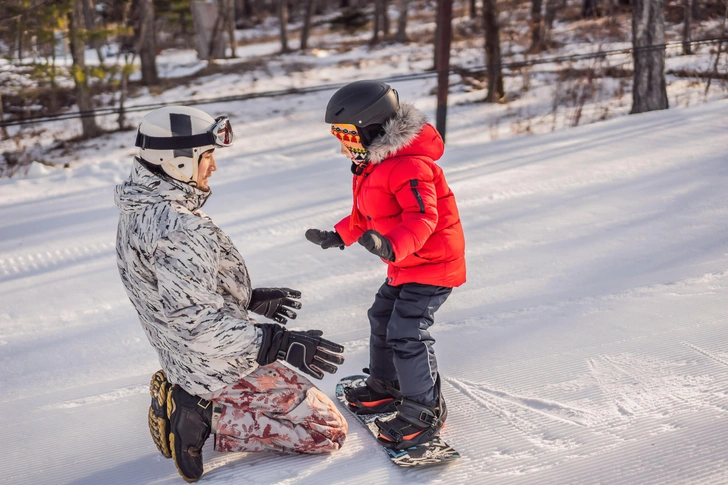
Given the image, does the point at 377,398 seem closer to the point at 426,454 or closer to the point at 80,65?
the point at 426,454

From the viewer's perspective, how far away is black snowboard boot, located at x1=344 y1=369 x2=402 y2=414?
288 cm

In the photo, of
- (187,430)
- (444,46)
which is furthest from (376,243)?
(444,46)

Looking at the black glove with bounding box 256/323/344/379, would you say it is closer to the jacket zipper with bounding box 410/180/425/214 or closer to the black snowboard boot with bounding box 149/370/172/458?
the black snowboard boot with bounding box 149/370/172/458

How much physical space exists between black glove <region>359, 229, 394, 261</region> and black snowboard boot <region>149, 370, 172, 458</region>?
0.96m

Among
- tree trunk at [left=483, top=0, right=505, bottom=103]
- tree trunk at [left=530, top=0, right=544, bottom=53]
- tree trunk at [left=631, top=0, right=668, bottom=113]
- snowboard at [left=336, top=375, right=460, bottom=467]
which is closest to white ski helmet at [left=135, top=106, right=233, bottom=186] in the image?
snowboard at [left=336, top=375, right=460, bottom=467]

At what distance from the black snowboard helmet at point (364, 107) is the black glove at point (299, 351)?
0.77 m

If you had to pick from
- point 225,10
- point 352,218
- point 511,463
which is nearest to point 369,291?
point 352,218

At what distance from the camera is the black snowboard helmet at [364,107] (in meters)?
2.42

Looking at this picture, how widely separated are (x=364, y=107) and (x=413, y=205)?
1.35 ft

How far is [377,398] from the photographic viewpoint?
2.90 metres

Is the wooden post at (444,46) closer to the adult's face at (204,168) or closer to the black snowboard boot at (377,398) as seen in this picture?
the black snowboard boot at (377,398)

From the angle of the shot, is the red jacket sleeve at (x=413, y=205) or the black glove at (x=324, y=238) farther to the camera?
the black glove at (x=324, y=238)

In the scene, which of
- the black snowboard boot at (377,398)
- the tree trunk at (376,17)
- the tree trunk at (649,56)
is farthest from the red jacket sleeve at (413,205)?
the tree trunk at (376,17)

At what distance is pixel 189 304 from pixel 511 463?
1315 millimetres
